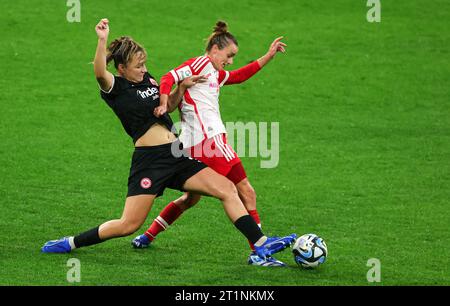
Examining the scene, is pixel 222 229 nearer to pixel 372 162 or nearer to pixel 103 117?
pixel 372 162

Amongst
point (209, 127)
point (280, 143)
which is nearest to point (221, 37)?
point (209, 127)

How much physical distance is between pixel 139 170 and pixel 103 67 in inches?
40.8

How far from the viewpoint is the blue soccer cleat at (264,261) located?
340 inches

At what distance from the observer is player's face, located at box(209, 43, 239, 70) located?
30.7 feet

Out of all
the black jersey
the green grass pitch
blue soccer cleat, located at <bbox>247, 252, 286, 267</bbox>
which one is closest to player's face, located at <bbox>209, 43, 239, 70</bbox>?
the black jersey

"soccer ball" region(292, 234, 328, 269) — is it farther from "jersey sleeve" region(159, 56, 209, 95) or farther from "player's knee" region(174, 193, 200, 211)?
"jersey sleeve" region(159, 56, 209, 95)

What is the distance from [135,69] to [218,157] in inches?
51.2

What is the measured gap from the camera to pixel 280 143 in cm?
1541

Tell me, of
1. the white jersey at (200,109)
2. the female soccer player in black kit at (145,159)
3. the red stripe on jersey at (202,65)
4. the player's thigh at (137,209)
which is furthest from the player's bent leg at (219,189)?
the red stripe on jersey at (202,65)

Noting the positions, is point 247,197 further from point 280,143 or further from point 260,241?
point 280,143

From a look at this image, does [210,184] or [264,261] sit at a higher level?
[210,184]

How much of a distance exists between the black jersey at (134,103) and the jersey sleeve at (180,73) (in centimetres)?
15

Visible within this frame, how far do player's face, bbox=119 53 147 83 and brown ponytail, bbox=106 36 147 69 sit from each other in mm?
→ 28

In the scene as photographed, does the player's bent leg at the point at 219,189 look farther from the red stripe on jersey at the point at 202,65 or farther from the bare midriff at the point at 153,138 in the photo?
the red stripe on jersey at the point at 202,65
